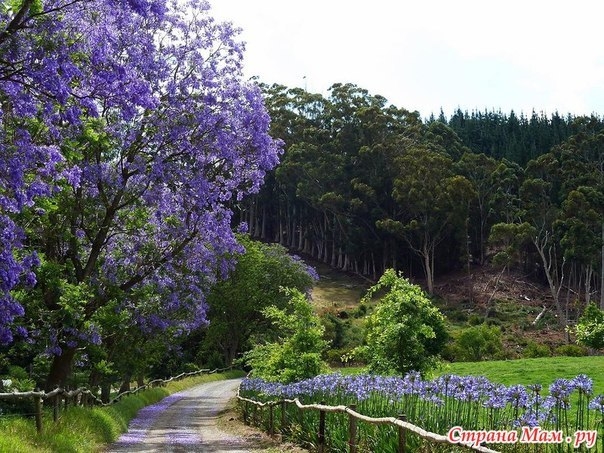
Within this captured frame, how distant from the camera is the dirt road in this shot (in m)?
14.9

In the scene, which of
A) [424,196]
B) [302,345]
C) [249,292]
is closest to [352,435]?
[302,345]

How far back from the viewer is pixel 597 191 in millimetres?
56875

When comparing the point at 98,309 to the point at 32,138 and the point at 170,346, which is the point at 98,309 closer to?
the point at 32,138

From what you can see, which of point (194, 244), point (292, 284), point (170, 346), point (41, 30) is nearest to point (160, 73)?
point (194, 244)

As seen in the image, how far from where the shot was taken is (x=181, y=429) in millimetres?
20062

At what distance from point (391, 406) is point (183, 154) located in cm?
828

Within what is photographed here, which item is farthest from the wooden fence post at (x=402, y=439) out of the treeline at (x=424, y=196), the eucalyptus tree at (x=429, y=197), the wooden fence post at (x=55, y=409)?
the eucalyptus tree at (x=429, y=197)

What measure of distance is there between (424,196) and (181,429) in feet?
164

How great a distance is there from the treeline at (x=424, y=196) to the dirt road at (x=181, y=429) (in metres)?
34.4

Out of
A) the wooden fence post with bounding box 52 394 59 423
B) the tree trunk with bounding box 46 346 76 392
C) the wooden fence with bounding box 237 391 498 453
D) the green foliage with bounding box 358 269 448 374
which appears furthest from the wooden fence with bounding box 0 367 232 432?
the green foliage with bounding box 358 269 448 374

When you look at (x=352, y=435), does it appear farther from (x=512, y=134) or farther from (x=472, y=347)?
(x=512, y=134)

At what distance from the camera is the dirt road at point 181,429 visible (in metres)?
14.9

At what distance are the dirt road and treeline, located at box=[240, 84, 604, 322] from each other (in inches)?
1353

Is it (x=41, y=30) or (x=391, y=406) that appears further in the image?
(x=391, y=406)
